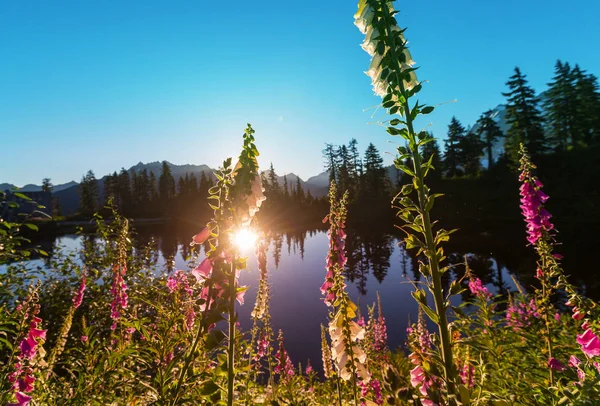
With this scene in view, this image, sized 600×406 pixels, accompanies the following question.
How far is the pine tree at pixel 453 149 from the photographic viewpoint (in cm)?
6016

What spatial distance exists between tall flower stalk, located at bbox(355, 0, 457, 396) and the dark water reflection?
4980 millimetres

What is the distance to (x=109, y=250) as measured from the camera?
866 cm

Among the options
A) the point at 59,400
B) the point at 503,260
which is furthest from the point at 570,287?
the point at 503,260

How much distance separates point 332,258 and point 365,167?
289 feet

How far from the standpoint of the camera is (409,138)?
1.33 metres

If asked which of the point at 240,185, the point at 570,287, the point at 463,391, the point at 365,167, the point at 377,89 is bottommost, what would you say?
the point at 570,287

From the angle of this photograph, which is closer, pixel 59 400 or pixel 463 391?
pixel 463 391

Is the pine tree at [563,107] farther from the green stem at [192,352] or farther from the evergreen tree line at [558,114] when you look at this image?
the green stem at [192,352]

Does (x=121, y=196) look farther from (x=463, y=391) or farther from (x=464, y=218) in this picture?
(x=463, y=391)

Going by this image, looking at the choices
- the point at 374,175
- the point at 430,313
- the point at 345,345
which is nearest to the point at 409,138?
the point at 430,313

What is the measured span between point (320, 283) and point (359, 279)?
330cm

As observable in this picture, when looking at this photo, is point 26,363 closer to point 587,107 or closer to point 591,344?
point 591,344

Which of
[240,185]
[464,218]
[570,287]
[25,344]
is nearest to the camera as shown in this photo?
[240,185]

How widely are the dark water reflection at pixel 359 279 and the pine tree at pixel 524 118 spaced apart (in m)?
28.0
